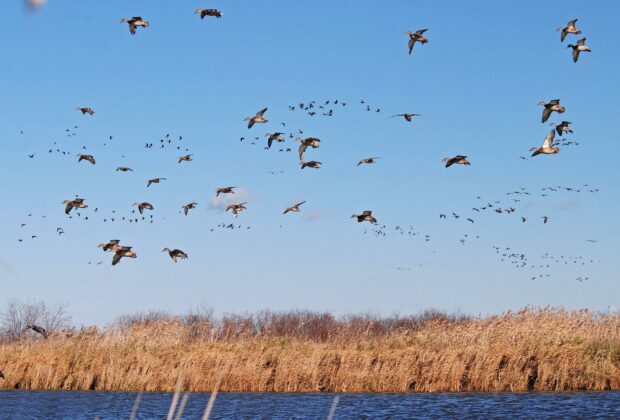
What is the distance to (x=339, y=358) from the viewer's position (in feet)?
84.2

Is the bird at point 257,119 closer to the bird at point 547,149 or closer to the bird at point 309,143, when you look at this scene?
the bird at point 309,143

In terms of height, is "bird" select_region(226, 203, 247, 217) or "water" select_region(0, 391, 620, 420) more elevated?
"bird" select_region(226, 203, 247, 217)

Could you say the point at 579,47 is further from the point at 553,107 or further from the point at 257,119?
the point at 257,119

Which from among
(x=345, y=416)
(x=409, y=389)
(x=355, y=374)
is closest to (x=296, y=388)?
(x=355, y=374)

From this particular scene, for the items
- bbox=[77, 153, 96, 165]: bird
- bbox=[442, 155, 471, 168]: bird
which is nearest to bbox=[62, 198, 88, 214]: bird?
bbox=[77, 153, 96, 165]: bird

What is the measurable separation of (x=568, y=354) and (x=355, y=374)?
270 inches

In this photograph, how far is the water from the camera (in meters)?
20.3

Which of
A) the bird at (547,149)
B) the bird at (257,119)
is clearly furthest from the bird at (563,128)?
the bird at (257,119)

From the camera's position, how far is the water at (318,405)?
20328 mm

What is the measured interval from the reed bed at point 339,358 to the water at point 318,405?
81 cm

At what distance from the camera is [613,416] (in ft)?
63.0

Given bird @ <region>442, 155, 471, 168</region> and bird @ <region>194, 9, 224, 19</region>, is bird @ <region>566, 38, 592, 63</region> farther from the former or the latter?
bird @ <region>194, 9, 224, 19</region>

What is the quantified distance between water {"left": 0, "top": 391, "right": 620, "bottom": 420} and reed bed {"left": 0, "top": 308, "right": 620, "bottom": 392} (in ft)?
2.66

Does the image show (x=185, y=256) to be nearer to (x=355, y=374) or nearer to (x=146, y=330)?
(x=355, y=374)
